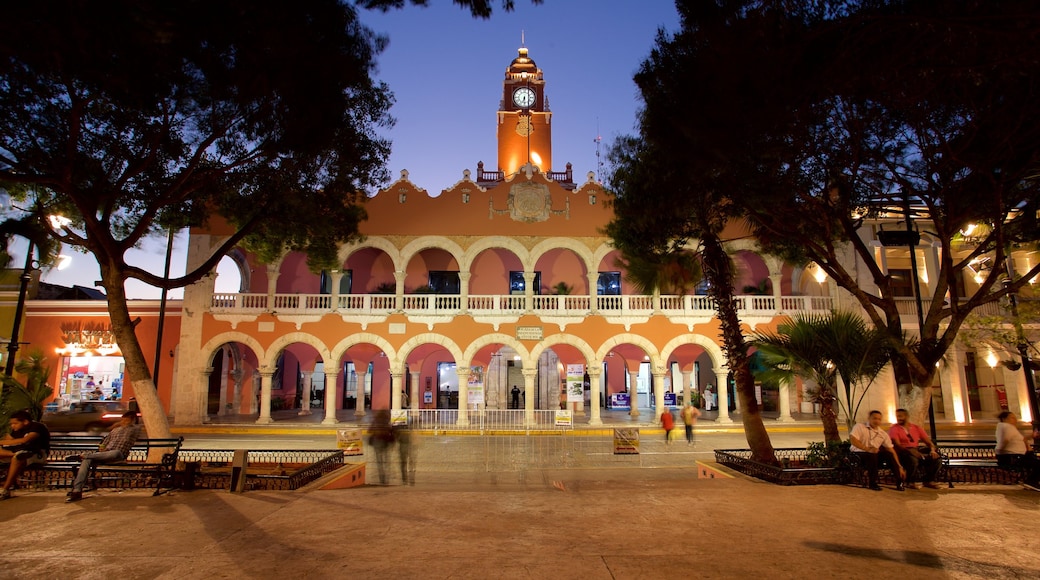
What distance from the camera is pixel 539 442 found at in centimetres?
1470

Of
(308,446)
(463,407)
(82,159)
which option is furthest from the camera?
(463,407)

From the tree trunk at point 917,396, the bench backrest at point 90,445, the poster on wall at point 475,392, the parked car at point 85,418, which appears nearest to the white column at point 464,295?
the poster on wall at point 475,392

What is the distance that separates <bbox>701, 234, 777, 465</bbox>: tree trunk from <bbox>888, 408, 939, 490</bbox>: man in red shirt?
1690mm

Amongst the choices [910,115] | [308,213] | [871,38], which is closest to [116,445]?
[308,213]

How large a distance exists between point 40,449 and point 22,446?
19 centimetres

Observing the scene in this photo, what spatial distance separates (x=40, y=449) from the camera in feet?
→ 23.3

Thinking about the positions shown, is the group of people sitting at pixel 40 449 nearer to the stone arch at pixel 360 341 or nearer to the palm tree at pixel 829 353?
the palm tree at pixel 829 353

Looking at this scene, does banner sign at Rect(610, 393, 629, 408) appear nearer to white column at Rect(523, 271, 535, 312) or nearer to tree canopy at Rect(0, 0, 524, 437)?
white column at Rect(523, 271, 535, 312)

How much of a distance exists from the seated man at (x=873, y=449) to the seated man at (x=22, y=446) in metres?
10.7

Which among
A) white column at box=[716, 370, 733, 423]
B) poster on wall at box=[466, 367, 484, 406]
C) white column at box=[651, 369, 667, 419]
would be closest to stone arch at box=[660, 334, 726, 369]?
white column at box=[716, 370, 733, 423]

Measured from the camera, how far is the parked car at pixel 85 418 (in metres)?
15.3

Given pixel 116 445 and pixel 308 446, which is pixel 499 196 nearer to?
pixel 308 446

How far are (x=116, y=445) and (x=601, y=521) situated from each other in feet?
20.6

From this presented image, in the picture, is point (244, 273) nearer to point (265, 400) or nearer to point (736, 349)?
point (265, 400)
